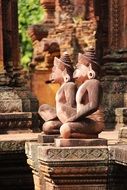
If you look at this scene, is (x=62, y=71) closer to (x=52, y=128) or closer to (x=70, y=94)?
(x=70, y=94)

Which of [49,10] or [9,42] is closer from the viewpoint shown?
[9,42]

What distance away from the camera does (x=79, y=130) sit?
736 cm

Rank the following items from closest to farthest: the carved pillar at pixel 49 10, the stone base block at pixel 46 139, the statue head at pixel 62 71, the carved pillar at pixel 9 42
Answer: the statue head at pixel 62 71, the stone base block at pixel 46 139, the carved pillar at pixel 9 42, the carved pillar at pixel 49 10

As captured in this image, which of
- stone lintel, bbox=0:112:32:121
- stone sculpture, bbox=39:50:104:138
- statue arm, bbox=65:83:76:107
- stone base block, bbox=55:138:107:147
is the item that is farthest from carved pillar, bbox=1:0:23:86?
stone base block, bbox=55:138:107:147

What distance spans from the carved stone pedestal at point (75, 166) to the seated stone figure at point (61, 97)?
0.68m

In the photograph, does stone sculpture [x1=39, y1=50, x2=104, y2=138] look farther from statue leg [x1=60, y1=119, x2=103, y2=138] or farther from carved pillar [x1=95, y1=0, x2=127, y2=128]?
carved pillar [x1=95, y1=0, x2=127, y2=128]

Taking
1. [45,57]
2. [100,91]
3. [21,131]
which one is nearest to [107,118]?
[21,131]

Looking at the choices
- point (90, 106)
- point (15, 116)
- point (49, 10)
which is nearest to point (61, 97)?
point (90, 106)

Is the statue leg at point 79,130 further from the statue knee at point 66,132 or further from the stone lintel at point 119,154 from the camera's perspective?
the stone lintel at point 119,154

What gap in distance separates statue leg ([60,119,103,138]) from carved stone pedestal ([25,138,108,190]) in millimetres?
201

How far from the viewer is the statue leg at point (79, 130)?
7.36 meters

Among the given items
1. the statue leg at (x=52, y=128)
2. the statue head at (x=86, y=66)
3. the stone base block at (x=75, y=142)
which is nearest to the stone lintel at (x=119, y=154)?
the stone base block at (x=75, y=142)

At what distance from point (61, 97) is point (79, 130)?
760 mm

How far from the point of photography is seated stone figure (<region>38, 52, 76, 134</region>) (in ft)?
25.9
